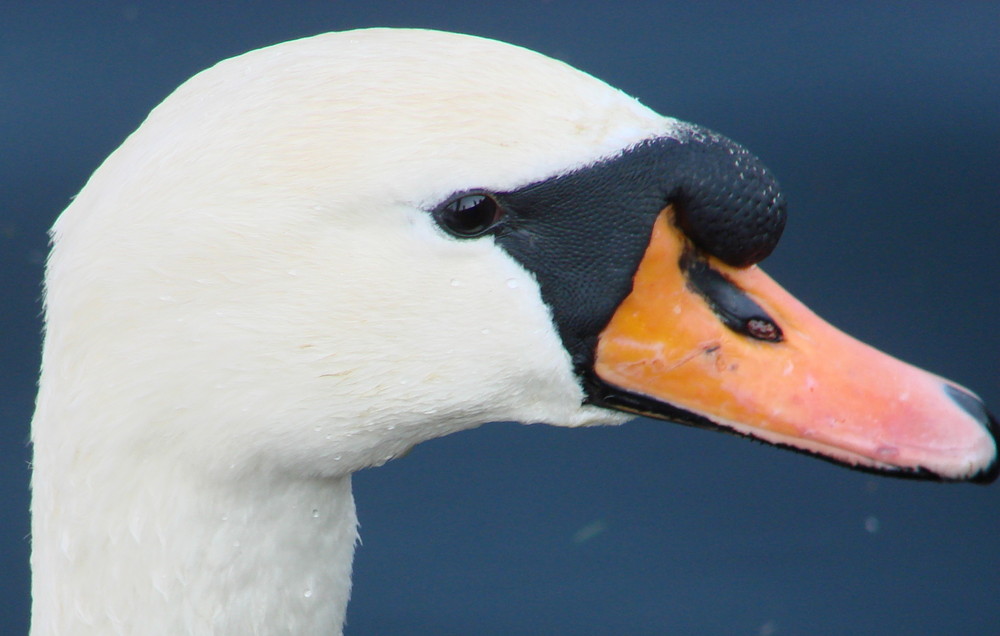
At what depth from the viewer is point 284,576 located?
229 centimetres

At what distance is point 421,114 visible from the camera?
189cm

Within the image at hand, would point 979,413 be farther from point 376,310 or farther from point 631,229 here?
point 376,310

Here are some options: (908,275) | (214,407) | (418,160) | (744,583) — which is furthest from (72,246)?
(908,275)

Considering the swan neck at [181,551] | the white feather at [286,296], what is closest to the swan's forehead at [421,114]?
the white feather at [286,296]

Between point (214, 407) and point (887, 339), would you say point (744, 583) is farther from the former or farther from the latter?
point (214, 407)

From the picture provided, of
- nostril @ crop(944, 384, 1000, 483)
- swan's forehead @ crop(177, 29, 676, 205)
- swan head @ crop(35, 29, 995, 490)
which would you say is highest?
swan's forehead @ crop(177, 29, 676, 205)

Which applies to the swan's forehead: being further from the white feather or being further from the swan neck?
the swan neck

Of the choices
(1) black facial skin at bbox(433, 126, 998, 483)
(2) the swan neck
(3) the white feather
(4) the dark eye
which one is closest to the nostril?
(1) black facial skin at bbox(433, 126, 998, 483)

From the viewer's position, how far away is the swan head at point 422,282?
1.89 meters

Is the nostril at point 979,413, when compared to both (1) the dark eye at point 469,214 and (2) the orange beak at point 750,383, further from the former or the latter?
(1) the dark eye at point 469,214

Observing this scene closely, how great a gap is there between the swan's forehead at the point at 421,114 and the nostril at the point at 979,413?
611 mm

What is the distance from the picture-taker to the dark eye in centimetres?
192

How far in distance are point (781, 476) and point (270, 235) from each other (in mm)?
2639

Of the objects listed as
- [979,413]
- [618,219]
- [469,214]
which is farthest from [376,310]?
[979,413]
